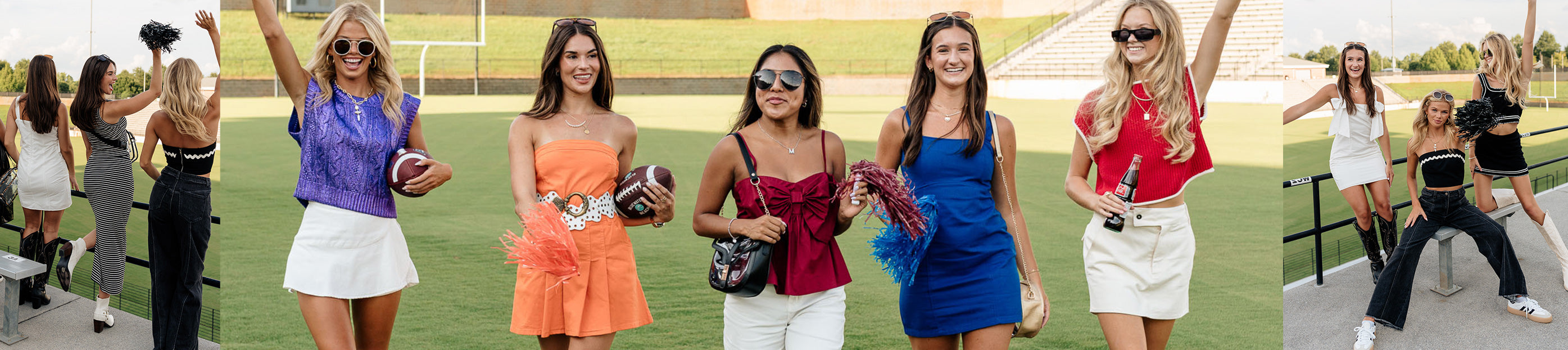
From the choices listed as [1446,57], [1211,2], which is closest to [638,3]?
[1211,2]

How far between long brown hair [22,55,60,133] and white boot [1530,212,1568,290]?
925cm

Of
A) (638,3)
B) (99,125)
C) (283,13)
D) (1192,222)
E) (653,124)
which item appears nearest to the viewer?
(99,125)

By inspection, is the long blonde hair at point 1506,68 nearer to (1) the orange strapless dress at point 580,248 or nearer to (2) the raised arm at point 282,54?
(1) the orange strapless dress at point 580,248

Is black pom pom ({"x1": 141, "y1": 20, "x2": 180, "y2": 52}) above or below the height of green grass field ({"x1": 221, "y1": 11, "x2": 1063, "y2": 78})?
below

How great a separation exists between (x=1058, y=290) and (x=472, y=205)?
722 centimetres

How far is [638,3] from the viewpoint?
173 ft

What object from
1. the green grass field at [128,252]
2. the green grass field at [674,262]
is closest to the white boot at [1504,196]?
the green grass field at [674,262]

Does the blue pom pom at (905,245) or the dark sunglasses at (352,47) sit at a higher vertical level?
the dark sunglasses at (352,47)

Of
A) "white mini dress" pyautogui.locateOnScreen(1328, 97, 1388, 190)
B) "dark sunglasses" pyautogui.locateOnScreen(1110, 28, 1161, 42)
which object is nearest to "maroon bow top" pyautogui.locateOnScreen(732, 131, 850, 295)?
"dark sunglasses" pyautogui.locateOnScreen(1110, 28, 1161, 42)

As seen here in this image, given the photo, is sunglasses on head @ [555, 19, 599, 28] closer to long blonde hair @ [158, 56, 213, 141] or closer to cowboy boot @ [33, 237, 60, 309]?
long blonde hair @ [158, 56, 213, 141]

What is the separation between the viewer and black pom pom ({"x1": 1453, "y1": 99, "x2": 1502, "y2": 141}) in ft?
18.6

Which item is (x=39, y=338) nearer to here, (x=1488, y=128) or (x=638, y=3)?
(x=1488, y=128)

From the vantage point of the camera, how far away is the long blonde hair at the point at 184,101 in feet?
16.3

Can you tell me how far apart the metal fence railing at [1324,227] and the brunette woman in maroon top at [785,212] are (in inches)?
Answer: 166
